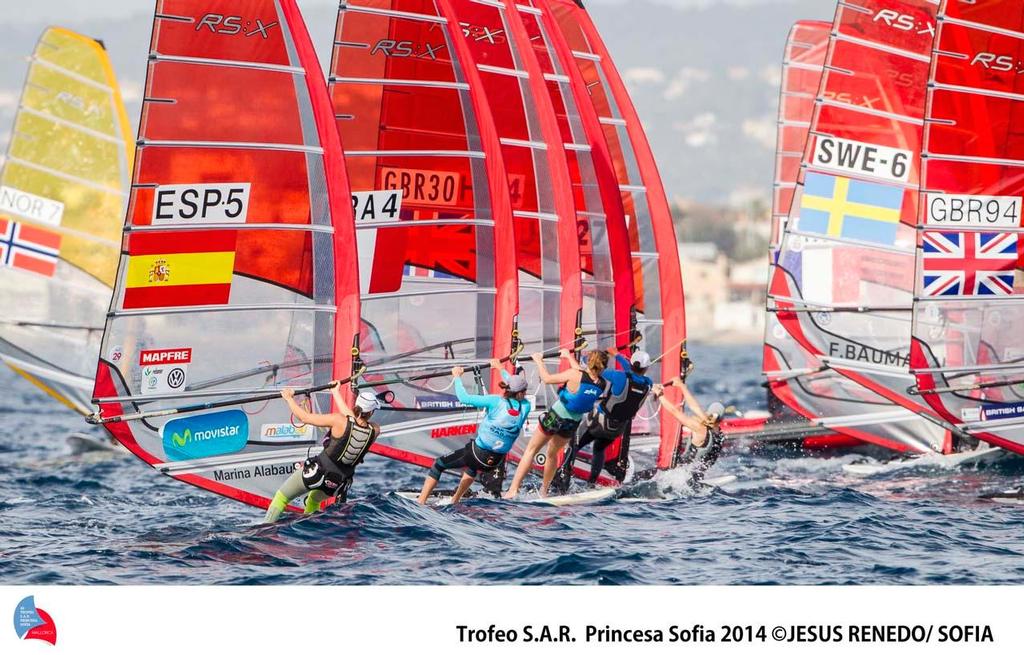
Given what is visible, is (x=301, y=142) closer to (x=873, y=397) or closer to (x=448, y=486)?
(x=448, y=486)

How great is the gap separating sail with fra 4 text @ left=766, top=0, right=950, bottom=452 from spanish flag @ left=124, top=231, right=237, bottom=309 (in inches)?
332

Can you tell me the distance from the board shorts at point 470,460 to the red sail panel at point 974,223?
187 inches

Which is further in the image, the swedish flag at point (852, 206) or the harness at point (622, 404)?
the swedish flag at point (852, 206)

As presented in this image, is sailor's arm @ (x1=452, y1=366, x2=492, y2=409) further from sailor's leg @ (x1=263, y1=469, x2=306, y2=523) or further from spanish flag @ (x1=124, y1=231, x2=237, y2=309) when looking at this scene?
spanish flag @ (x1=124, y1=231, x2=237, y2=309)

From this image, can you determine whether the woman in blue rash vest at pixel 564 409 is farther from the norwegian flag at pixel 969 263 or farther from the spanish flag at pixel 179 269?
the norwegian flag at pixel 969 263

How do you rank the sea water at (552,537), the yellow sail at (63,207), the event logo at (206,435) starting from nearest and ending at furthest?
the sea water at (552,537) → the event logo at (206,435) → the yellow sail at (63,207)

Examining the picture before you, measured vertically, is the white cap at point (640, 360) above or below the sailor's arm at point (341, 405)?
above

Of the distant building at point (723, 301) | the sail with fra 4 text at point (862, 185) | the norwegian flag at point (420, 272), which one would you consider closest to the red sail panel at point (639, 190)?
the sail with fra 4 text at point (862, 185)

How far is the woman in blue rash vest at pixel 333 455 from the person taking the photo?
12.9 metres

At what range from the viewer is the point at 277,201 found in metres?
13.7

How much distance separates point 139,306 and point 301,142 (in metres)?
2.05
